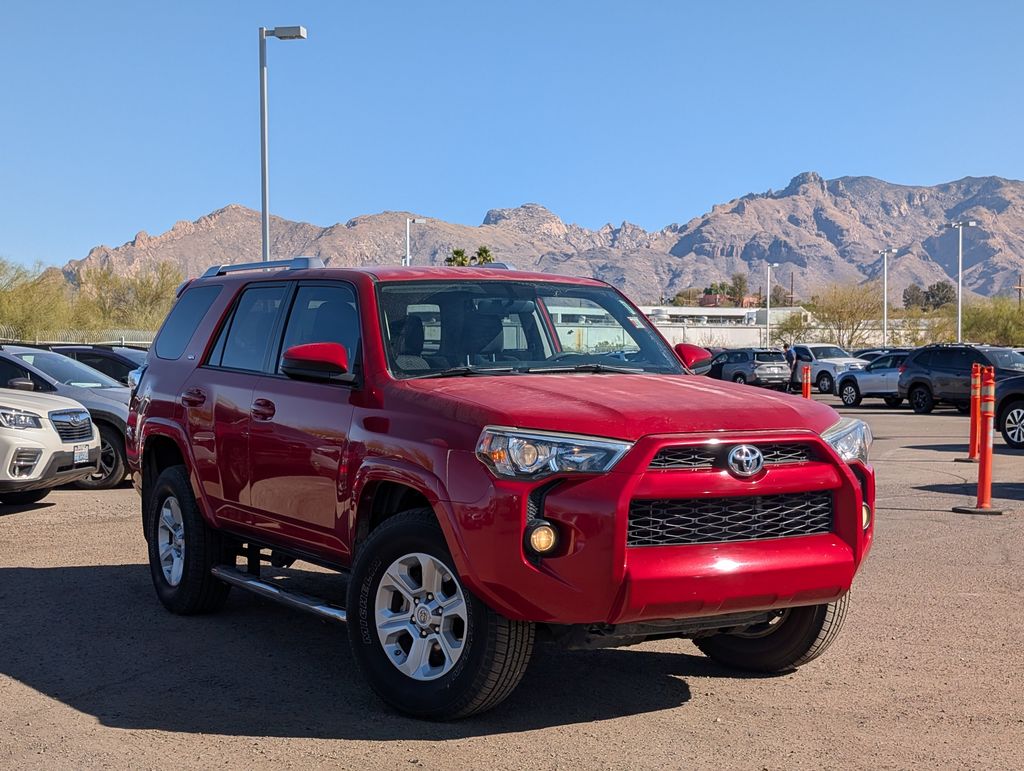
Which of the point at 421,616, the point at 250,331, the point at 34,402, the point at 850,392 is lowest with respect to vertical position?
the point at 850,392

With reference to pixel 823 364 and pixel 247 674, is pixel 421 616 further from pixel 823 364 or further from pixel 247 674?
pixel 823 364

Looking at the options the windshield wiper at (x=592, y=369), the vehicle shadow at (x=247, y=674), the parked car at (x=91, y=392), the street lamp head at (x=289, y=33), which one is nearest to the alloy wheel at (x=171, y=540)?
the vehicle shadow at (x=247, y=674)

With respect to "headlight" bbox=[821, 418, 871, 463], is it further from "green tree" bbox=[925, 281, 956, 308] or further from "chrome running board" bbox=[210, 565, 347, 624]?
"green tree" bbox=[925, 281, 956, 308]

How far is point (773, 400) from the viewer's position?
550 centimetres

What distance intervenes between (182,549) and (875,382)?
30.0m

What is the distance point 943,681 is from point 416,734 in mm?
2595

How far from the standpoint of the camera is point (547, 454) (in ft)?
16.2

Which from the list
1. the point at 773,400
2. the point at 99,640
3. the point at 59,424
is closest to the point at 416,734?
the point at 773,400

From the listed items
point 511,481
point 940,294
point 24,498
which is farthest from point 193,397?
point 940,294

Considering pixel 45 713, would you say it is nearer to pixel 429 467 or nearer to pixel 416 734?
pixel 416 734

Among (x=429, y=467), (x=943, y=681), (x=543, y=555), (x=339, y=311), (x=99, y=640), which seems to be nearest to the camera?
(x=543, y=555)

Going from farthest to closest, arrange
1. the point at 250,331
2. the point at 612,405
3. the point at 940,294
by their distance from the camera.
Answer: the point at 940,294 → the point at 250,331 → the point at 612,405

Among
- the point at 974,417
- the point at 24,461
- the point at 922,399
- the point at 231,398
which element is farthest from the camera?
the point at 922,399

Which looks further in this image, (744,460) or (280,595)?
(280,595)
